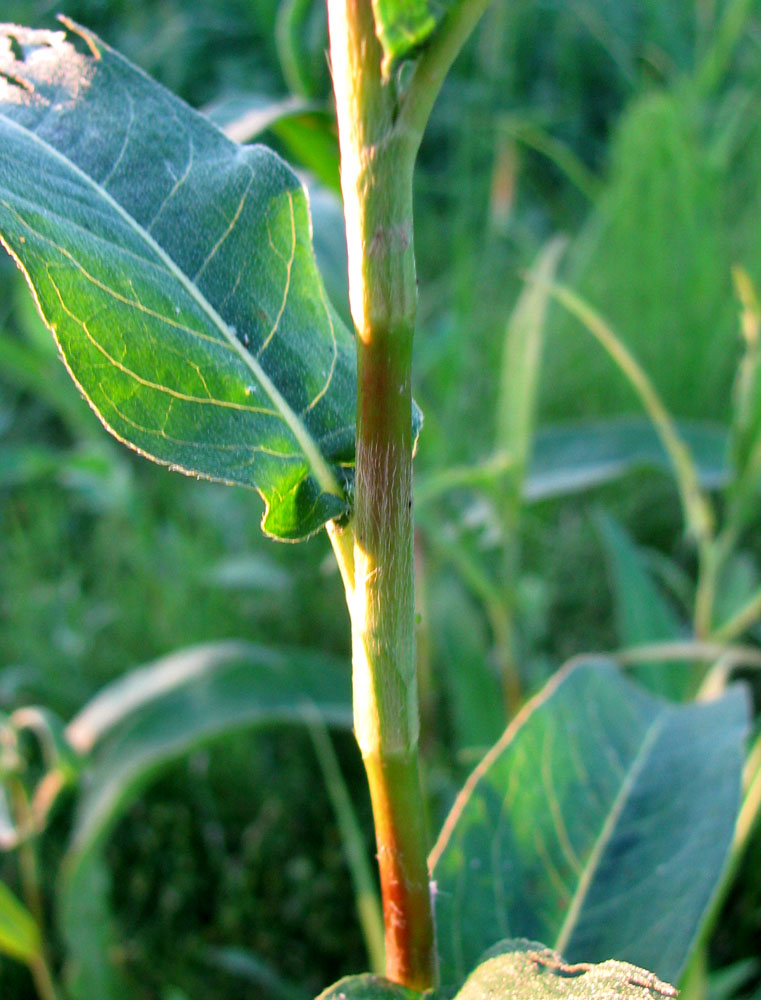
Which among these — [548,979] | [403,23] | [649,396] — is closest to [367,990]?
[548,979]

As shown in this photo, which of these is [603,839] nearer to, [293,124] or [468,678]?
[468,678]

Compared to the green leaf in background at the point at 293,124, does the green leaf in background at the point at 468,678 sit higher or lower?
lower

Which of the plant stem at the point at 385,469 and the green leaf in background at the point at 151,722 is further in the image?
the green leaf in background at the point at 151,722

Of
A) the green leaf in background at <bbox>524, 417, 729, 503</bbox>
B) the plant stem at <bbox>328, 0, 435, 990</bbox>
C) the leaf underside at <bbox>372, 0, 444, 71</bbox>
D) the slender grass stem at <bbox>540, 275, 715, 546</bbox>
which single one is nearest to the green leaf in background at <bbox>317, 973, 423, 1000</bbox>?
the plant stem at <bbox>328, 0, 435, 990</bbox>

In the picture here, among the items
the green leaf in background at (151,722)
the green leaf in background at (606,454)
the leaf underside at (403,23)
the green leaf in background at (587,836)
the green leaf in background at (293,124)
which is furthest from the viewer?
the green leaf in background at (606,454)

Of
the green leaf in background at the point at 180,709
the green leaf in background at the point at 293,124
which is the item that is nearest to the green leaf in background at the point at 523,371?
the green leaf in background at the point at 293,124

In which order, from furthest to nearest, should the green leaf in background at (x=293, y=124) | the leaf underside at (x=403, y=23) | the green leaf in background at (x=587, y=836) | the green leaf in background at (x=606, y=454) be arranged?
the green leaf in background at (x=606, y=454), the green leaf in background at (x=293, y=124), the green leaf in background at (x=587, y=836), the leaf underside at (x=403, y=23)

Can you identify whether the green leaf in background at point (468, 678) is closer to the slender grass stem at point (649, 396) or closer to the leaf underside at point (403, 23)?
the slender grass stem at point (649, 396)
